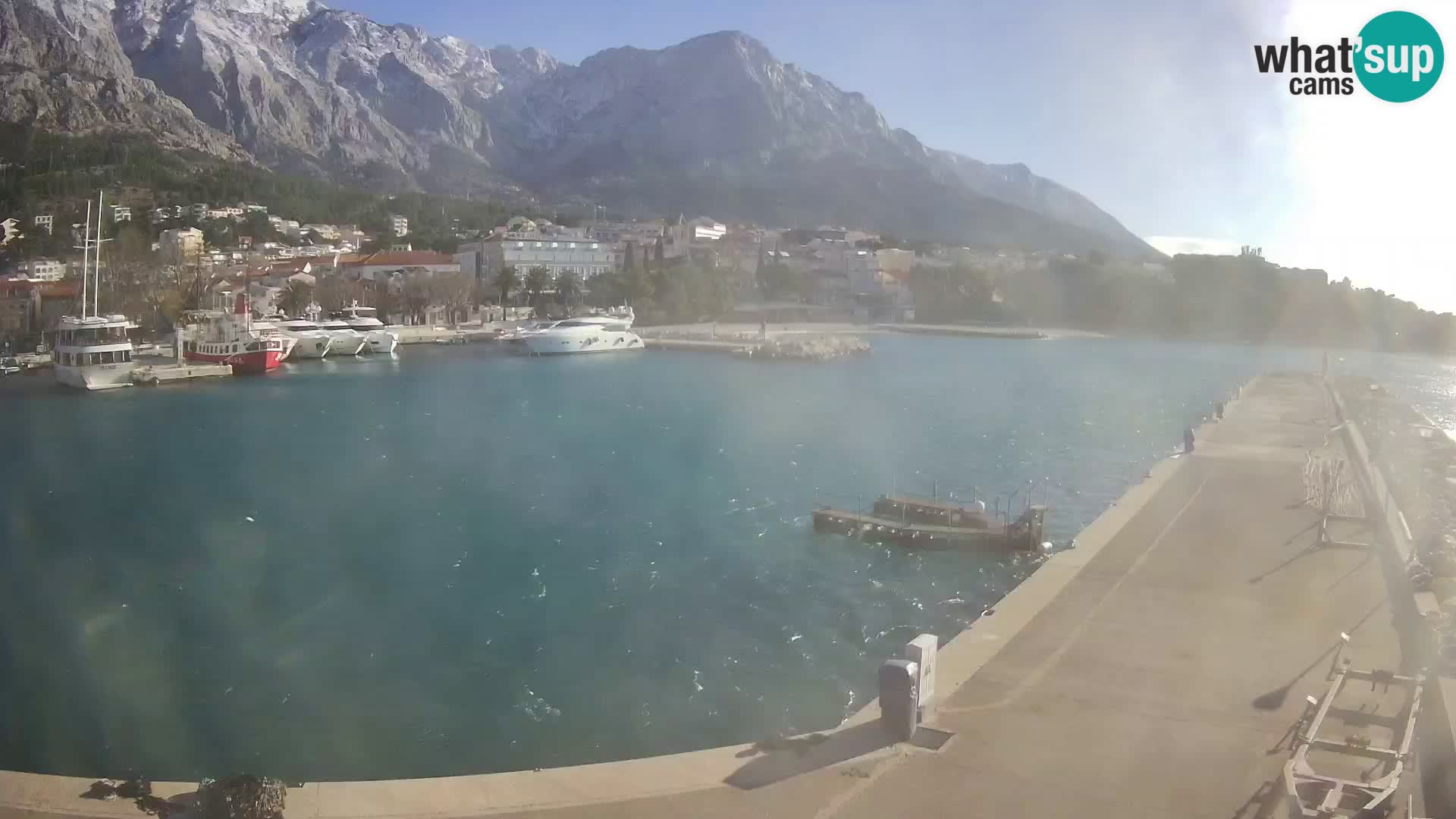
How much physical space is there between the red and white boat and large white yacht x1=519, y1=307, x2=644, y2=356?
20.1ft

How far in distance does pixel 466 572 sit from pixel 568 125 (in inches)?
3594

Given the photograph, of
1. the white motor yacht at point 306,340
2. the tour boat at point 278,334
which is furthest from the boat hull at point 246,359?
the white motor yacht at point 306,340

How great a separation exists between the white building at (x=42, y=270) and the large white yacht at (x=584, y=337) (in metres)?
9.85

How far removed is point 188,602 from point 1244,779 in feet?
18.1

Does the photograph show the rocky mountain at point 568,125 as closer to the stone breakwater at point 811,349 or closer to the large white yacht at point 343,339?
the large white yacht at point 343,339

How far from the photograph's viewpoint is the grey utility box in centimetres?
308

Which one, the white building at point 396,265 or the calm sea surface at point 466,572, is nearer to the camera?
the calm sea surface at point 466,572

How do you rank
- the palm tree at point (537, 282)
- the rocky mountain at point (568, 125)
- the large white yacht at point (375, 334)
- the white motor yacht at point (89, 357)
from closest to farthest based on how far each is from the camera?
the white motor yacht at point (89, 357)
the large white yacht at point (375, 334)
the palm tree at point (537, 282)
the rocky mountain at point (568, 125)

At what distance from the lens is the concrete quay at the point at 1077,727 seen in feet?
8.87

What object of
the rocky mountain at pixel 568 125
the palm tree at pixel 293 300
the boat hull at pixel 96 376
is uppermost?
the rocky mountain at pixel 568 125

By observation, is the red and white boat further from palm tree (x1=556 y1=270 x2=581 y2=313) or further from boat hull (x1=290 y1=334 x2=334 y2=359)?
palm tree (x1=556 y1=270 x2=581 y2=313)

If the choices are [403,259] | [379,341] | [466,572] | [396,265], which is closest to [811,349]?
[379,341]

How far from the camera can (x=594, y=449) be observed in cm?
1173

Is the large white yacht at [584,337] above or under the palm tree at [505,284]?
under
